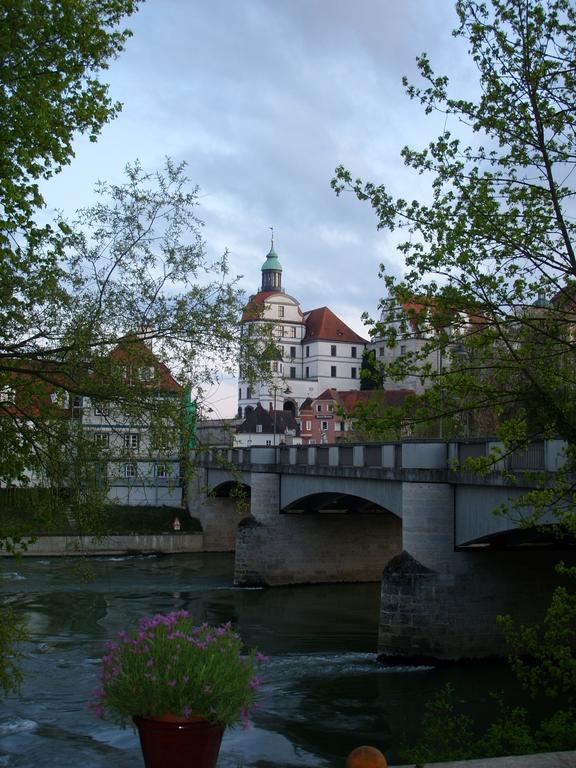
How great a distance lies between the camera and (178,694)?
6.90 metres

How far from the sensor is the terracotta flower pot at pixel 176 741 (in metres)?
6.82

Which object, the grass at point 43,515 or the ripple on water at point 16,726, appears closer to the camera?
the grass at point 43,515

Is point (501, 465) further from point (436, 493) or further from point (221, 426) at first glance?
point (221, 426)

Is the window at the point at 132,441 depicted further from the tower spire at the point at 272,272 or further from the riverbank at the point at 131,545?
the tower spire at the point at 272,272

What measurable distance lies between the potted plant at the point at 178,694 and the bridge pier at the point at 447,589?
54.2ft

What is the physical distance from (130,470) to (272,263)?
105 metres

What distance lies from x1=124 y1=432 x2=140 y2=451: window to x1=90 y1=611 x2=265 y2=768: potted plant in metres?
4.34

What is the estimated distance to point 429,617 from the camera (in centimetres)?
2316

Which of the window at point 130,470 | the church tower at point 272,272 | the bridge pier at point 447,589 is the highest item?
the church tower at point 272,272

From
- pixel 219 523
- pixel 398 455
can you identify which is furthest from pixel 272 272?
pixel 398 455

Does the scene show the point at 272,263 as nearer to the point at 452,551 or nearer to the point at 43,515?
the point at 452,551

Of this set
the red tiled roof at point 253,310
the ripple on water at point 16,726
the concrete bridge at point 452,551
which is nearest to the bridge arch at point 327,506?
the concrete bridge at point 452,551

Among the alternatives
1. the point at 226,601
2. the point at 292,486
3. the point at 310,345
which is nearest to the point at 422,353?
the point at 226,601

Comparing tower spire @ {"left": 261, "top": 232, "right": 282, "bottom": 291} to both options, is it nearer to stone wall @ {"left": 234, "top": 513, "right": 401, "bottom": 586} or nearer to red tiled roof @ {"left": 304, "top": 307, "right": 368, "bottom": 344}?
red tiled roof @ {"left": 304, "top": 307, "right": 368, "bottom": 344}
